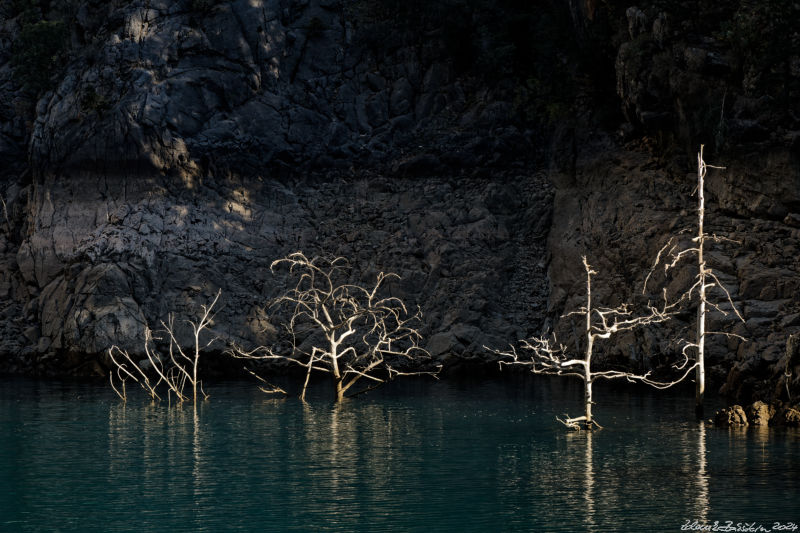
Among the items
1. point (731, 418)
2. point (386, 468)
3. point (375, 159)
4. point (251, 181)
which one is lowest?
point (386, 468)

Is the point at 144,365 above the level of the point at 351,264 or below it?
below

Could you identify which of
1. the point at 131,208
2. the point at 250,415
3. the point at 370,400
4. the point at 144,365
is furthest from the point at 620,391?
the point at 131,208

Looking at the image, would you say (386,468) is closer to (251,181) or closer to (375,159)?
(251,181)

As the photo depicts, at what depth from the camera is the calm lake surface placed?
20.3 meters

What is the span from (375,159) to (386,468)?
4219 cm

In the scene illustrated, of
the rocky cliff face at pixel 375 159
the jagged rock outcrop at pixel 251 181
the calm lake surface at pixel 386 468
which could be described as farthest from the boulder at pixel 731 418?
the jagged rock outcrop at pixel 251 181

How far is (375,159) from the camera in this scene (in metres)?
66.4

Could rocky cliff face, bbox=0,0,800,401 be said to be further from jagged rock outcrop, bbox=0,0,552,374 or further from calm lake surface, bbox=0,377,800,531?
calm lake surface, bbox=0,377,800,531

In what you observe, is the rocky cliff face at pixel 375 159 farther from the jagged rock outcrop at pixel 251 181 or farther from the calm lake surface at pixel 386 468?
the calm lake surface at pixel 386 468

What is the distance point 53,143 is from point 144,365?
62.5ft

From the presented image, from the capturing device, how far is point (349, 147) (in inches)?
2635

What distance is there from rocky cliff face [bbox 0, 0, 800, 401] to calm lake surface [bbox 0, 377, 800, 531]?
1647cm

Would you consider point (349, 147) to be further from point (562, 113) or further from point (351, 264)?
point (562, 113)

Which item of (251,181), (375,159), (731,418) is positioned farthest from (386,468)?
(375,159)
